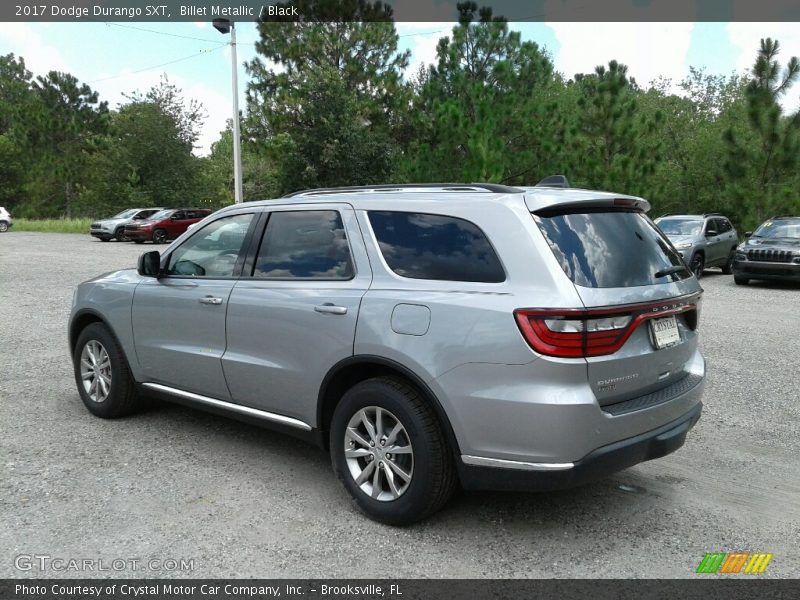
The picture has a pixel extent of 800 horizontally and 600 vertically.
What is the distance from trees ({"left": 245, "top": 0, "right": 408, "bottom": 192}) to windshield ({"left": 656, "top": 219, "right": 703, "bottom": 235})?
623 inches

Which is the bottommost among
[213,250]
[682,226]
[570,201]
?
[682,226]

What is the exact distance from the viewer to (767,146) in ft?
70.9

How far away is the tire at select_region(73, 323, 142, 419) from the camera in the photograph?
16.6ft

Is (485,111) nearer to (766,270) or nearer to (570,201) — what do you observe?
(766,270)

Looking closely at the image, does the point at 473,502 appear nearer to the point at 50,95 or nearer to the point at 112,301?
the point at 112,301

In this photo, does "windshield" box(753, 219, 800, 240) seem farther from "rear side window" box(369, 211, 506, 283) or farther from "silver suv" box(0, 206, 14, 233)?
"silver suv" box(0, 206, 14, 233)

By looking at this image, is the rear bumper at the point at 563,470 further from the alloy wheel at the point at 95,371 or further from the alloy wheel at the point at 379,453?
the alloy wheel at the point at 95,371

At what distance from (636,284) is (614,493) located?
137cm

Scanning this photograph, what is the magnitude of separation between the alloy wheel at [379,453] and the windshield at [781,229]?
14728 millimetres

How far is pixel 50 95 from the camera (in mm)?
55750

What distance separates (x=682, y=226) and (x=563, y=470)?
15.6 meters

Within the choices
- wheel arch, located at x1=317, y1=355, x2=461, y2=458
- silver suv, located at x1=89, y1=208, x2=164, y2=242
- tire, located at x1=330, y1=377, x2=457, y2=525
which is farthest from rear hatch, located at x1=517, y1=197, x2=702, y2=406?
silver suv, located at x1=89, y1=208, x2=164, y2=242

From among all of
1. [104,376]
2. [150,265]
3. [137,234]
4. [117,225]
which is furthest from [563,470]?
[117,225]

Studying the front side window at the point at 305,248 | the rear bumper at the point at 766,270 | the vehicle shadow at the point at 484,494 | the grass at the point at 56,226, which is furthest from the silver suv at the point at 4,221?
the front side window at the point at 305,248
